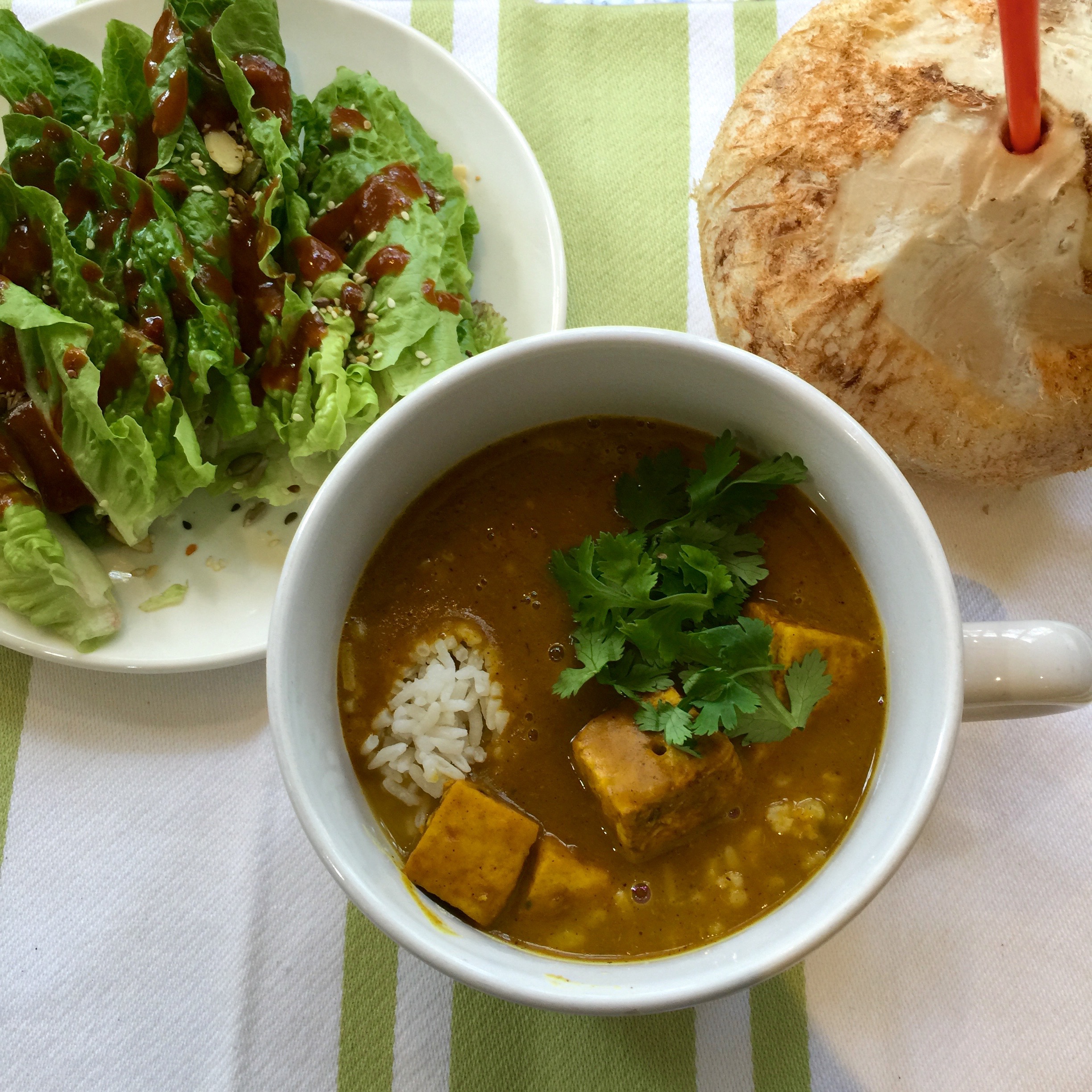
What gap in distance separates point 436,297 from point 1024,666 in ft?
3.50

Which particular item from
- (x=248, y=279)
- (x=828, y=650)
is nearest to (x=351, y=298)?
(x=248, y=279)

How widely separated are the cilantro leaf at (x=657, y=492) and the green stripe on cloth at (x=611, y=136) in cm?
57

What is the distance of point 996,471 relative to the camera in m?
1.45

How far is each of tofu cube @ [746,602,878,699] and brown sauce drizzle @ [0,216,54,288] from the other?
1.35 m

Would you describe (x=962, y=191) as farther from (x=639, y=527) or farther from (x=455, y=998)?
(x=455, y=998)

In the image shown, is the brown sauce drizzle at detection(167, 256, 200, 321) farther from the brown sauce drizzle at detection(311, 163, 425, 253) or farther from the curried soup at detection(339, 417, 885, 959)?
the curried soup at detection(339, 417, 885, 959)

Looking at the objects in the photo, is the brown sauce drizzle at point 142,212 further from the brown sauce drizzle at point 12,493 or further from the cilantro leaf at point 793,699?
the cilantro leaf at point 793,699

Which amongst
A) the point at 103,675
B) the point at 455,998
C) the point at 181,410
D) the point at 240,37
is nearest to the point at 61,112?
the point at 240,37

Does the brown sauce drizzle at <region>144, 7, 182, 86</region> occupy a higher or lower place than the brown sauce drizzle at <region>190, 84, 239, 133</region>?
higher

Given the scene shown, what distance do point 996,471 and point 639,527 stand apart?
63 cm

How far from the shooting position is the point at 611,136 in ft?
5.89

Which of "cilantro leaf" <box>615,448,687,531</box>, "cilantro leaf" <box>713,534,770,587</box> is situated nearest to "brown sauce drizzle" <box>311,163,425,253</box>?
"cilantro leaf" <box>615,448,687,531</box>

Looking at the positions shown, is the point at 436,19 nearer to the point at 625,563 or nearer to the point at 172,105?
the point at 172,105

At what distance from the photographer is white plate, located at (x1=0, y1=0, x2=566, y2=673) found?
154 cm
